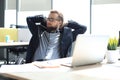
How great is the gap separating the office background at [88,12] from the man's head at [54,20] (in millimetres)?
1192

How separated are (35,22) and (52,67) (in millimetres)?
1434

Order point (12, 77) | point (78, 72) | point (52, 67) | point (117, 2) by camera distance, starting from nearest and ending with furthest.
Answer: point (12, 77), point (78, 72), point (52, 67), point (117, 2)

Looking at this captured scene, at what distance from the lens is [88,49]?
5.72ft

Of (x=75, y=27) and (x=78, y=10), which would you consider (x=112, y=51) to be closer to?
(x=75, y=27)

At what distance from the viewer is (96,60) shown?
1910mm

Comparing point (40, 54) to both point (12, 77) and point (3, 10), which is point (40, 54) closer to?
point (12, 77)

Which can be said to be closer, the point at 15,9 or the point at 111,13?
the point at 111,13

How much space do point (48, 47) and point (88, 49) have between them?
1181 millimetres

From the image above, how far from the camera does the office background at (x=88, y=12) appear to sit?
16.2ft

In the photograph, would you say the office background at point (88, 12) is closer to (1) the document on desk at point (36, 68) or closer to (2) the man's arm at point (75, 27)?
(2) the man's arm at point (75, 27)

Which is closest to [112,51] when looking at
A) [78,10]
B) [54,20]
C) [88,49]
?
[88,49]

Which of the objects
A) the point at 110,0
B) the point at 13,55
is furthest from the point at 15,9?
the point at 110,0

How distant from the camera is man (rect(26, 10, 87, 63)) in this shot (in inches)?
110

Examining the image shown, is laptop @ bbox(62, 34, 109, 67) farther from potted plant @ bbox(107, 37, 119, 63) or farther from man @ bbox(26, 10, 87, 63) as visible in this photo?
man @ bbox(26, 10, 87, 63)
